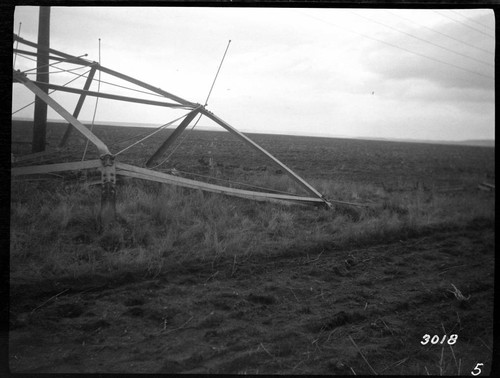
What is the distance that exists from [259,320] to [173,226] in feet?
7.64

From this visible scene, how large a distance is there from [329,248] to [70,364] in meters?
3.33

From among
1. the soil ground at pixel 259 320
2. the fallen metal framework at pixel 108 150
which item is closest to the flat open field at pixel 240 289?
the soil ground at pixel 259 320

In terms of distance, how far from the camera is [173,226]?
15.9 feet

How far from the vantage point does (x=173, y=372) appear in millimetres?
2303

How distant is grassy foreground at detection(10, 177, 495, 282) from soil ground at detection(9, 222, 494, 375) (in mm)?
249

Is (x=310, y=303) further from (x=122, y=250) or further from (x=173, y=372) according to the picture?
(x=122, y=250)

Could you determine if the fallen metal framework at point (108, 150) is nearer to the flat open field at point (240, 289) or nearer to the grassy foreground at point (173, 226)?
the grassy foreground at point (173, 226)

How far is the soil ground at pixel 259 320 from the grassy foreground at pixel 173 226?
0.25 metres

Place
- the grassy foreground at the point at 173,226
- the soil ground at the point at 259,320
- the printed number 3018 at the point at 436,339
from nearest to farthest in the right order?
the soil ground at the point at 259,320
the printed number 3018 at the point at 436,339
the grassy foreground at the point at 173,226

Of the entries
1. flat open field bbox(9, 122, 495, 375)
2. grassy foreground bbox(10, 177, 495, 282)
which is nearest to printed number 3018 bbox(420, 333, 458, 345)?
flat open field bbox(9, 122, 495, 375)

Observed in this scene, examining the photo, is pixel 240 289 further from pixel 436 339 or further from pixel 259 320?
pixel 436 339

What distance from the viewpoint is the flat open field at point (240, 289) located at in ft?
8.06

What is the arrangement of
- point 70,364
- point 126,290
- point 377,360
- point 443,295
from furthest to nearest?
point 443,295 → point 126,290 → point 377,360 → point 70,364

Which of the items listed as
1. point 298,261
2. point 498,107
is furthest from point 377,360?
point 498,107
